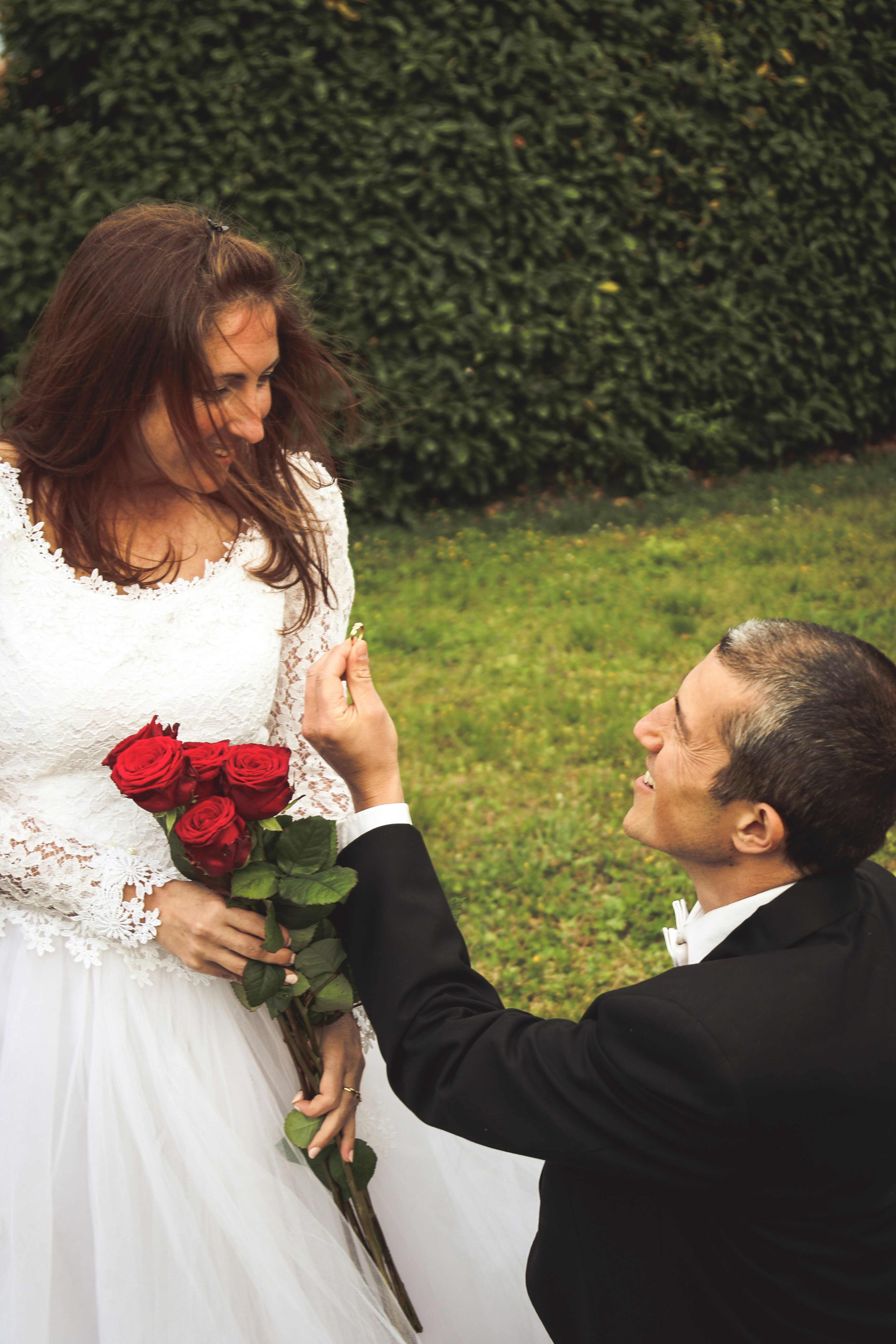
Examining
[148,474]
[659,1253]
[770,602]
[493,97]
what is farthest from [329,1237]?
[493,97]

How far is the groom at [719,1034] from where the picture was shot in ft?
4.82

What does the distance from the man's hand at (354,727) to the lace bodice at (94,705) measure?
292 mm

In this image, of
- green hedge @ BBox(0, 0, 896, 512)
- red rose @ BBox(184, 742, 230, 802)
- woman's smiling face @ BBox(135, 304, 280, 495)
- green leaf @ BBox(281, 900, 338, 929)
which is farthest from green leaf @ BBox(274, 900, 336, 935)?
green hedge @ BBox(0, 0, 896, 512)

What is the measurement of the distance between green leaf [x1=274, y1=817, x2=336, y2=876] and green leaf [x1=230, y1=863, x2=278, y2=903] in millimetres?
33

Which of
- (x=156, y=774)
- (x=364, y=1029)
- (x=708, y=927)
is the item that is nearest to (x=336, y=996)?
(x=364, y=1029)

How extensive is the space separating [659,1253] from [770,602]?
5074 millimetres

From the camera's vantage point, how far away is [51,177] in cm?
646

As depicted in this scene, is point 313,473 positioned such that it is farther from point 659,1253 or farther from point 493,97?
point 493,97

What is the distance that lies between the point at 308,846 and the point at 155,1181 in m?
0.68

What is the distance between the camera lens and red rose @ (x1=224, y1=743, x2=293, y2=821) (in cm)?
161

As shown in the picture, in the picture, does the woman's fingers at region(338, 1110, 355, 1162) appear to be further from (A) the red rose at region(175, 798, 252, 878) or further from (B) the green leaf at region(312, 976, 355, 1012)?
(A) the red rose at region(175, 798, 252, 878)

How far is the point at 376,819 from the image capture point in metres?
1.82

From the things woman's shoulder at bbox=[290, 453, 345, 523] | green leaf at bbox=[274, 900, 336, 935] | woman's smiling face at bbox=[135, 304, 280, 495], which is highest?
woman's smiling face at bbox=[135, 304, 280, 495]

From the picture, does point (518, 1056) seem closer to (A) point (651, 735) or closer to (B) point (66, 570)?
(A) point (651, 735)
